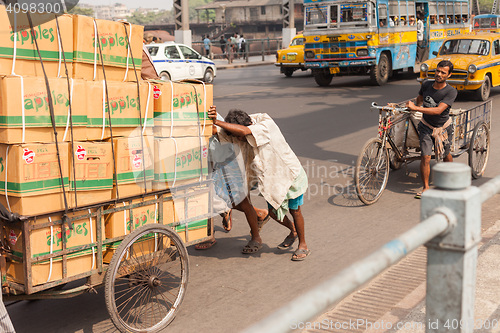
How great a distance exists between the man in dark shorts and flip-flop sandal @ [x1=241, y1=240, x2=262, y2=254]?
2.66 meters

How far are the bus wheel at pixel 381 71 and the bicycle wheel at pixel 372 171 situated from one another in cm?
1322

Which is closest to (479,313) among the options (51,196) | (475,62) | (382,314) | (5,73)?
(382,314)

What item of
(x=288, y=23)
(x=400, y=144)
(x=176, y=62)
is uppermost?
(x=288, y=23)

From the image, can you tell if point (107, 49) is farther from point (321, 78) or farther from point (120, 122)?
point (321, 78)

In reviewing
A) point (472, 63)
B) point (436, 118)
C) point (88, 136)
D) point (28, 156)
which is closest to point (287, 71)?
point (472, 63)

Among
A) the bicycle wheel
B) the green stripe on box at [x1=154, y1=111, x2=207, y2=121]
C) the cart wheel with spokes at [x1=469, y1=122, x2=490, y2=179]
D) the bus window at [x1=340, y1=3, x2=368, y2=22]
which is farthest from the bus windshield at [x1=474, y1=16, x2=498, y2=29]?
the green stripe on box at [x1=154, y1=111, x2=207, y2=121]

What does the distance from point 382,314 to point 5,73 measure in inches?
Answer: 118

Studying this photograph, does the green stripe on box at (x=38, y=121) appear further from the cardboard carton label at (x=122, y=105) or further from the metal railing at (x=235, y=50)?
the metal railing at (x=235, y=50)

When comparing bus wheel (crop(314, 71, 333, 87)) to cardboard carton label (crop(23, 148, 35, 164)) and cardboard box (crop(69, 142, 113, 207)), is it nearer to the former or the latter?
cardboard box (crop(69, 142, 113, 207))

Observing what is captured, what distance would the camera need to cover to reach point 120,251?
4098 mm

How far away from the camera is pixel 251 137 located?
5414mm

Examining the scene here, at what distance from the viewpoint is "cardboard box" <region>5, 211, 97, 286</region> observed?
12.7 feet

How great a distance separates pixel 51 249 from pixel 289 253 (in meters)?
2.64

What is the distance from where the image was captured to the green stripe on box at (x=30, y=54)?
3.87 metres
